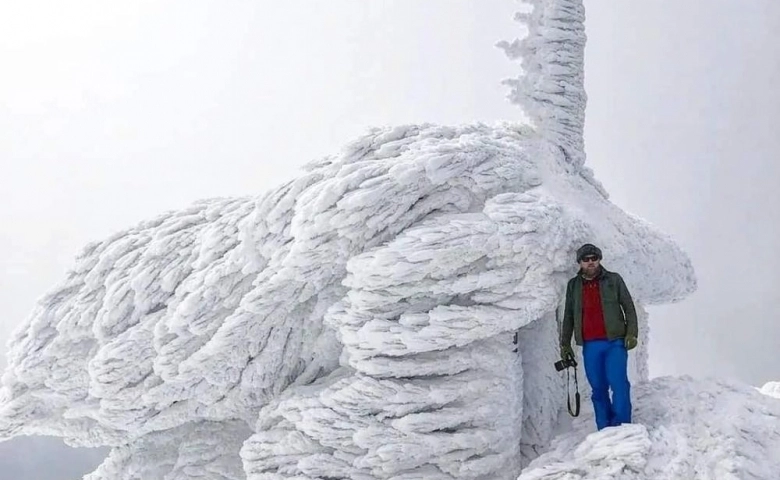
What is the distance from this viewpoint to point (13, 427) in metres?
8.88

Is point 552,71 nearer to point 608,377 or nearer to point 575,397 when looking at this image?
point 575,397

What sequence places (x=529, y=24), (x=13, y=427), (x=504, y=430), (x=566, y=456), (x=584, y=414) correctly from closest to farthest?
(x=566, y=456), (x=504, y=430), (x=584, y=414), (x=13, y=427), (x=529, y=24)

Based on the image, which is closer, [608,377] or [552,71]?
[608,377]

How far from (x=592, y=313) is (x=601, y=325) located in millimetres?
149

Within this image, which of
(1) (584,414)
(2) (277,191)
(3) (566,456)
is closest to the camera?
(3) (566,456)

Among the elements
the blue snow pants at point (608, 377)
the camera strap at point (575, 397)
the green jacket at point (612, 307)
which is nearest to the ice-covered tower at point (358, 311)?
the camera strap at point (575, 397)

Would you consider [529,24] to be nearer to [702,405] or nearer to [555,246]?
[555,246]

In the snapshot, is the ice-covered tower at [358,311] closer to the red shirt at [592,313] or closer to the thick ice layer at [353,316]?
the thick ice layer at [353,316]

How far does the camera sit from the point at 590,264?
6480mm

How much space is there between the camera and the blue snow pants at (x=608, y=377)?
255 inches

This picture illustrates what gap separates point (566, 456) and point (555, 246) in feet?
7.50

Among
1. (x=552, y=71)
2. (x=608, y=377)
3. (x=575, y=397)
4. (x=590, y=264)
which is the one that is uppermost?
(x=552, y=71)

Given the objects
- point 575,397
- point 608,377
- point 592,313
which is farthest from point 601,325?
point 575,397

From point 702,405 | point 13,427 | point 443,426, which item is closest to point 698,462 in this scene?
point 702,405
